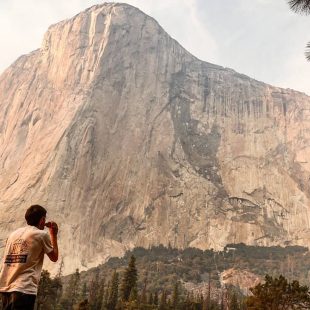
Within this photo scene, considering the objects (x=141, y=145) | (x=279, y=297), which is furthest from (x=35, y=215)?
(x=141, y=145)

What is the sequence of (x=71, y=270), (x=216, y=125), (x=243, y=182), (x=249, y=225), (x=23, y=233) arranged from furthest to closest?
(x=216, y=125)
(x=243, y=182)
(x=249, y=225)
(x=71, y=270)
(x=23, y=233)

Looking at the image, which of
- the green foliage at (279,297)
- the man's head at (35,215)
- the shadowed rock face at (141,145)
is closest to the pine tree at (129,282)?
the green foliage at (279,297)

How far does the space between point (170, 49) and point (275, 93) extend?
4181 centimetres

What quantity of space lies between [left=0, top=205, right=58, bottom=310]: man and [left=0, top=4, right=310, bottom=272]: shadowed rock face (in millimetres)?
112046

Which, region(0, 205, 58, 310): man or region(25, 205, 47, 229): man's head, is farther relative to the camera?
region(25, 205, 47, 229): man's head

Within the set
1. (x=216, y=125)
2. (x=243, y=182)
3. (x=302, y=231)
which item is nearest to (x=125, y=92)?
(x=216, y=125)

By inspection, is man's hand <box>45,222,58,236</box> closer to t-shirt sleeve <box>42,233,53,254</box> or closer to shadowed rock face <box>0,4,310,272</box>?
t-shirt sleeve <box>42,233,53,254</box>

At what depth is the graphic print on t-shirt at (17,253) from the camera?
5.09 m

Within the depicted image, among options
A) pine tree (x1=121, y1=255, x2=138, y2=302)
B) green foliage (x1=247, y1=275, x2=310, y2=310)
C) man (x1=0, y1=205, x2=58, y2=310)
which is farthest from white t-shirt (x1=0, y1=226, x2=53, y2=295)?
pine tree (x1=121, y1=255, x2=138, y2=302)

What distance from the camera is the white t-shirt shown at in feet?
16.3

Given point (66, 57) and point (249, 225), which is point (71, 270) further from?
point (66, 57)

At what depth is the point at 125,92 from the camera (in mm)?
150500

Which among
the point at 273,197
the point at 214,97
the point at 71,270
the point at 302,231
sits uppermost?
Result: the point at 214,97

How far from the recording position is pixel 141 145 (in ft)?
473
